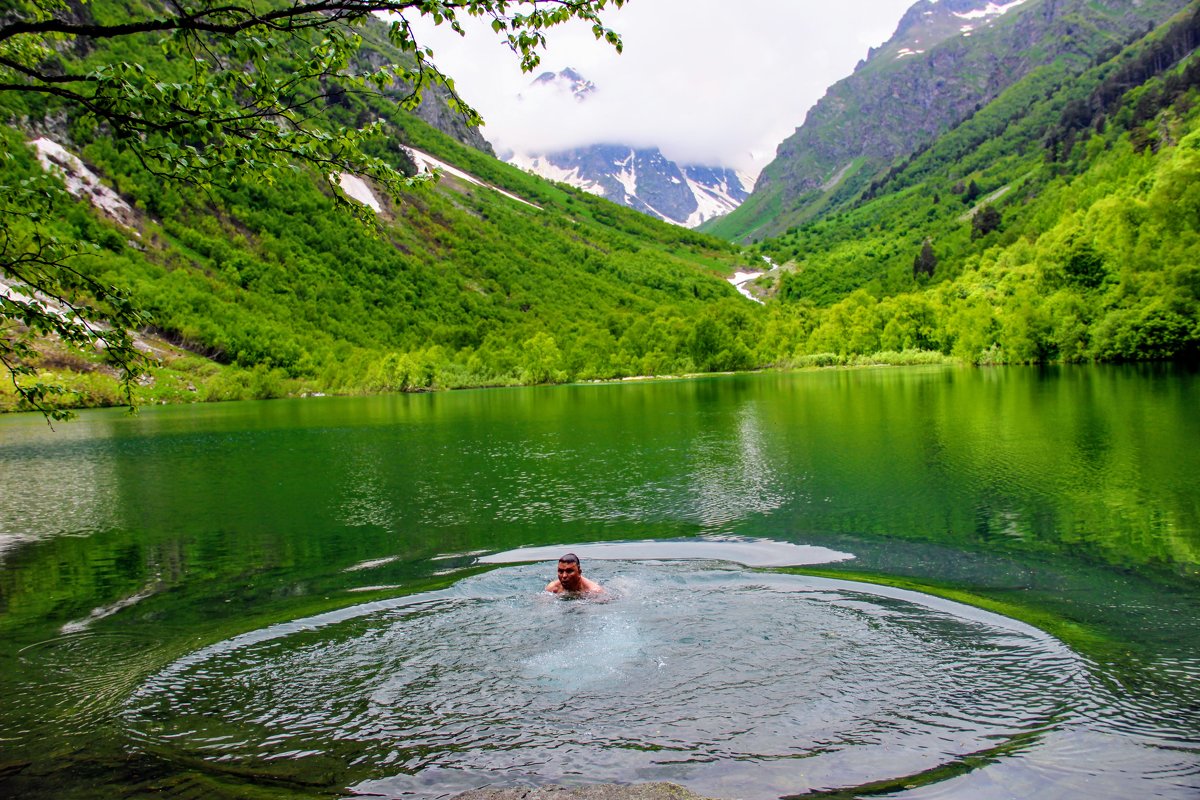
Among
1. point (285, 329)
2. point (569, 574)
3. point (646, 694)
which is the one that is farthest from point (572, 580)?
point (285, 329)

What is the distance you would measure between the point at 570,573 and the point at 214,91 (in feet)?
30.6

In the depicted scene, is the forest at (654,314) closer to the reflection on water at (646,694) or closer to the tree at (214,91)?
the tree at (214,91)

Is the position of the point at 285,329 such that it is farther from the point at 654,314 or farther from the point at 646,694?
the point at 646,694

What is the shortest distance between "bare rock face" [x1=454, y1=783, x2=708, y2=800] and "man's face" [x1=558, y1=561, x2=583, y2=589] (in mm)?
6178

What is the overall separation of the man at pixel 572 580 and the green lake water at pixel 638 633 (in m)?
0.41

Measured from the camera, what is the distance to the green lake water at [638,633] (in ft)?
24.9

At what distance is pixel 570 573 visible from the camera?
1328cm

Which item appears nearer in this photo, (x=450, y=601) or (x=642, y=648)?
(x=642, y=648)

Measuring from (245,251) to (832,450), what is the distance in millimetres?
193213

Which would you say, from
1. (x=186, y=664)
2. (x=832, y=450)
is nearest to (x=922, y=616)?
(x=186, y=664)

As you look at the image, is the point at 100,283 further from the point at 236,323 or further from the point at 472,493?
the point at 236,323

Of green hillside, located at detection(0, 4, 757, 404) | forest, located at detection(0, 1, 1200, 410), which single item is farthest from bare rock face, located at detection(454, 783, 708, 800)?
green hillside, located at detection(0, 4, 757, 404)

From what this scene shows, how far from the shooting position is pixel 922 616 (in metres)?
11.7

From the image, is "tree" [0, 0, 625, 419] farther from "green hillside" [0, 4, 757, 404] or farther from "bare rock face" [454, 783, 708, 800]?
"green hillside" [0, 4, 757, 404]
